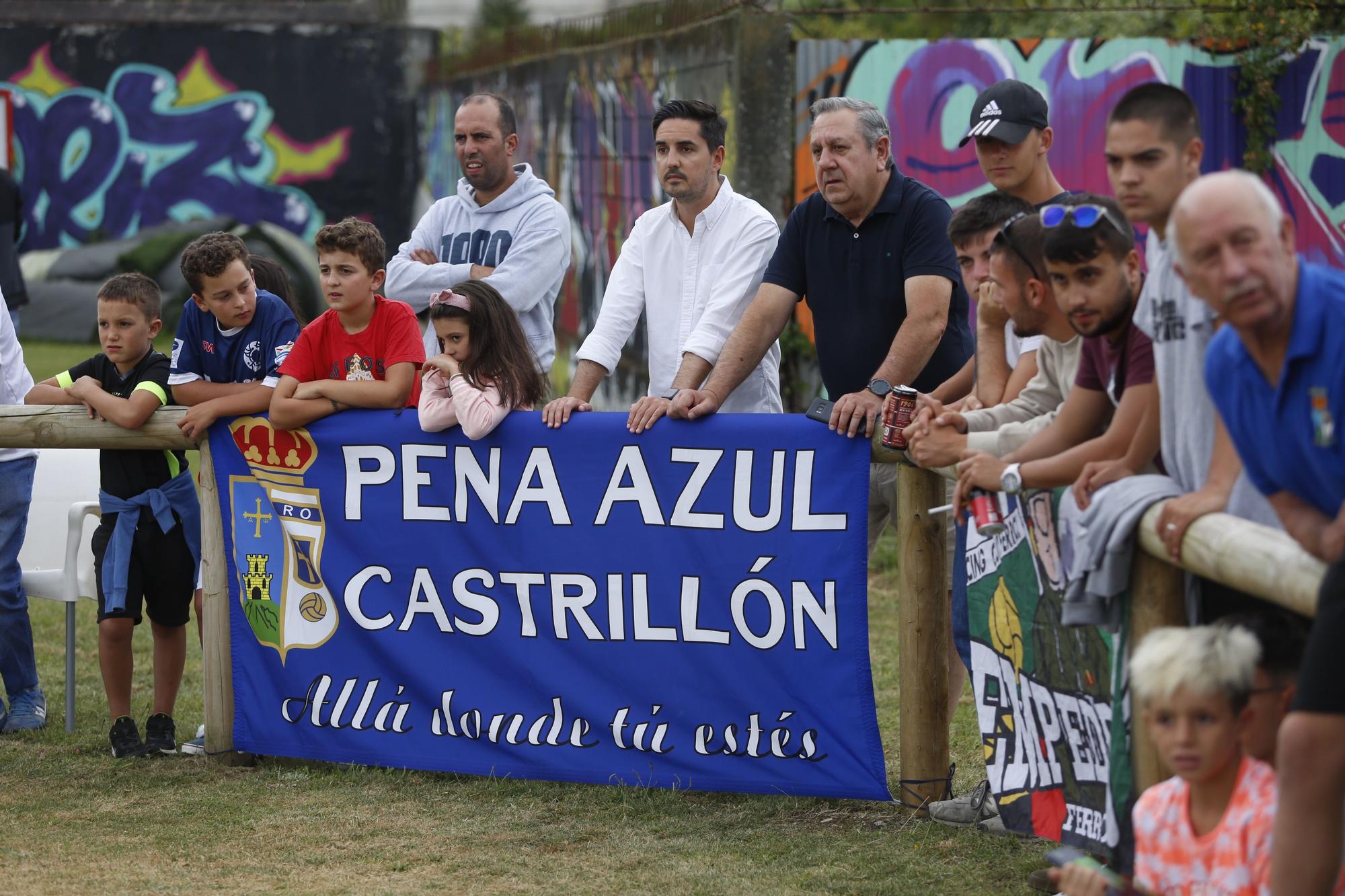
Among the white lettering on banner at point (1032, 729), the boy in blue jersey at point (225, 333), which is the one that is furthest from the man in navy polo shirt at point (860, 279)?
the boy in blue jersey at point (225, 333)

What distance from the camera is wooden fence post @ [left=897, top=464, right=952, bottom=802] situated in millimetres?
4699

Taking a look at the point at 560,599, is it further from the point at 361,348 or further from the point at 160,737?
the point at 160,737

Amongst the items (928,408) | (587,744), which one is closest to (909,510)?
(928,408)

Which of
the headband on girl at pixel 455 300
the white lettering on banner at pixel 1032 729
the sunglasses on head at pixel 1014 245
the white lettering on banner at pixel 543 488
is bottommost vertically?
the white lettering on banner at pixel 1032 729

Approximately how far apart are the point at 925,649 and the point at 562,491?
1.23m

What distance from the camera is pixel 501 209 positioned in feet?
20.4

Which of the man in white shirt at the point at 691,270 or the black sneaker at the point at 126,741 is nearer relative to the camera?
the man in white shirt at the point at 691,270

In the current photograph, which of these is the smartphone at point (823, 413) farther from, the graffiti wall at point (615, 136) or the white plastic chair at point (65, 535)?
the graffiti wall at point (615, 136)

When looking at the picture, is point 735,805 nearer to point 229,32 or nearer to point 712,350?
point 712,350

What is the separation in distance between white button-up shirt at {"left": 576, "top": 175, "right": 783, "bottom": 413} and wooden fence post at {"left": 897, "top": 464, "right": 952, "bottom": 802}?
2.95 ft

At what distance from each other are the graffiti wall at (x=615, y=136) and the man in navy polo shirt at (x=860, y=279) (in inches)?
158

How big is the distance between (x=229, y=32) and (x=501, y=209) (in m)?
15.7

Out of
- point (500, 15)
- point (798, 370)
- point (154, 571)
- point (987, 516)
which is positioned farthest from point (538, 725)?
point (500, 15)

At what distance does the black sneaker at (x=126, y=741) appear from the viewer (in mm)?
5531
